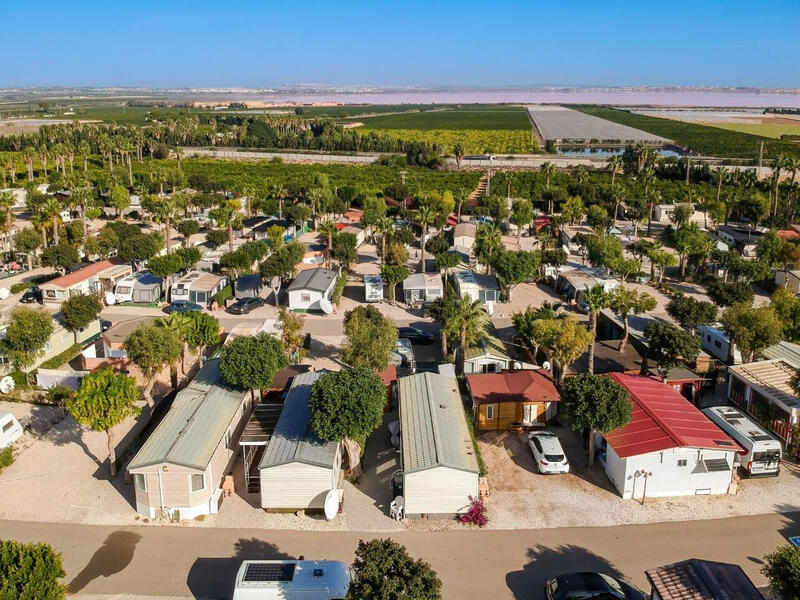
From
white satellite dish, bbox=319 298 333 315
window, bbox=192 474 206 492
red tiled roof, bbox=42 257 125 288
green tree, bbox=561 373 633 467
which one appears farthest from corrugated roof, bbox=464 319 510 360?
red tiled roof, bbox=42 257 125 288

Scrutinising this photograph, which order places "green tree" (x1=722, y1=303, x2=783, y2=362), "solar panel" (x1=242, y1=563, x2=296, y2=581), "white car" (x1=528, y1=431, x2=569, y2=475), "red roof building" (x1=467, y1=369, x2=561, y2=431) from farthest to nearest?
"green tree" (x1=722, y1=303, x2=783, y2=362)
"red roof building" (x1=467, y1=369, x2=561, y2=431)
"white car" (x1=528, y1=431, x2=569, y2=475)
"solar panel" (x1=242, y1=563, x2=296, y2=581)

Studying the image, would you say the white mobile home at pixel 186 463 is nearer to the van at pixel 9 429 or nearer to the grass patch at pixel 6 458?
the grass patch at pixel 6 458

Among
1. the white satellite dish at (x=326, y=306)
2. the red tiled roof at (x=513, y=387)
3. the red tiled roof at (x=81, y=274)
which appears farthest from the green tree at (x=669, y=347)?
the red tiled roof at (x=81, y=274)

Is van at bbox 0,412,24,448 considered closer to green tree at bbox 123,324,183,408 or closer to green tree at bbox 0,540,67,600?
green tree at bbox 123,324,183,408

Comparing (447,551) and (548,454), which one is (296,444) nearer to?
(447,551)

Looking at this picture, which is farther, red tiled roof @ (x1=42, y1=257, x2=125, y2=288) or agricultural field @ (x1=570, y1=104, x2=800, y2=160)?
agricultural field @ (x1=570, y1=104, x2=800, y2=160)

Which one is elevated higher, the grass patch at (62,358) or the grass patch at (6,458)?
the grass patch at (62,358)
